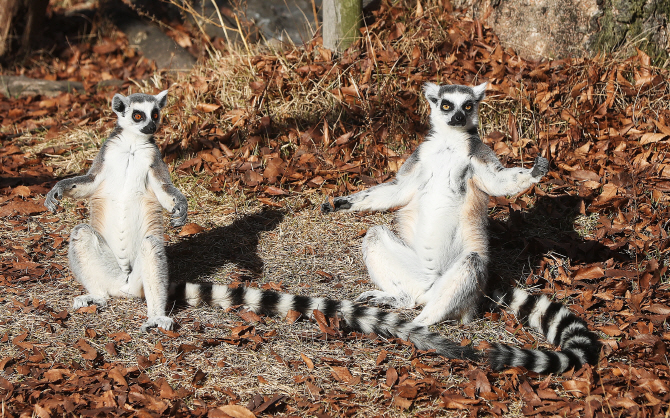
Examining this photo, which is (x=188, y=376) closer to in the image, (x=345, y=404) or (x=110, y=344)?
(x=110, y=344)

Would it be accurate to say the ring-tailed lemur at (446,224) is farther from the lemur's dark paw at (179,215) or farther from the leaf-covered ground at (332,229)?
the lemur's dark paw at (179,215)

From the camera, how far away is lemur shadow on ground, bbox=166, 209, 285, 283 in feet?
15.5

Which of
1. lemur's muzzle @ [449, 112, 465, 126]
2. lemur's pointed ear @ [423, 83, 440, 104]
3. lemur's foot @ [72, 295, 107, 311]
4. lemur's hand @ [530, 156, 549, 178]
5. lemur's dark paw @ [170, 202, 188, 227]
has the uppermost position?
lemur's pointed ear @ [423, 83, 440, 104]

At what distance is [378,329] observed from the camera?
3.79 meters

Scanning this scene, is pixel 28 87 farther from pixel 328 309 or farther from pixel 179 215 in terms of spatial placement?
pixel 328 309

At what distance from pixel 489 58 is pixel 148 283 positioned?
4.25m

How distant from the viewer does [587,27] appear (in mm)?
6254

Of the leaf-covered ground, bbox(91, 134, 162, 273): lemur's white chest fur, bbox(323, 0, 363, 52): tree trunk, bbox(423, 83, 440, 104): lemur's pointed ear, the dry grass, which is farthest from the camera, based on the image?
Result: bbox(323, 0, 363, 52): tree trunk

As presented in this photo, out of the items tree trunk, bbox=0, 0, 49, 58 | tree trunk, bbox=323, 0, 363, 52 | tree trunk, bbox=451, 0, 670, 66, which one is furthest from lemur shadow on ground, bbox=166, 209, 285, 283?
tree trunk, bbox=0, 0, 49, 58

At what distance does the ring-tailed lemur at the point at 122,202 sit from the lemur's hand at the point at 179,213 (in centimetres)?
1

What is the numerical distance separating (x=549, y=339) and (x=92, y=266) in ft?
9.45


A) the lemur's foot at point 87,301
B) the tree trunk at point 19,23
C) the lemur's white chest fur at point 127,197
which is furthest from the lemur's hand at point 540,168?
the tree trunk at point 19,23

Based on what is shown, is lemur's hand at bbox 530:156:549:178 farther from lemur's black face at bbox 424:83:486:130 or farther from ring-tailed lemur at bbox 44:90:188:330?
ring-tailed lemur at bbox 44:90:188:330

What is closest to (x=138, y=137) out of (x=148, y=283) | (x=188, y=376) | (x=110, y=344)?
(x=148, y=283)
